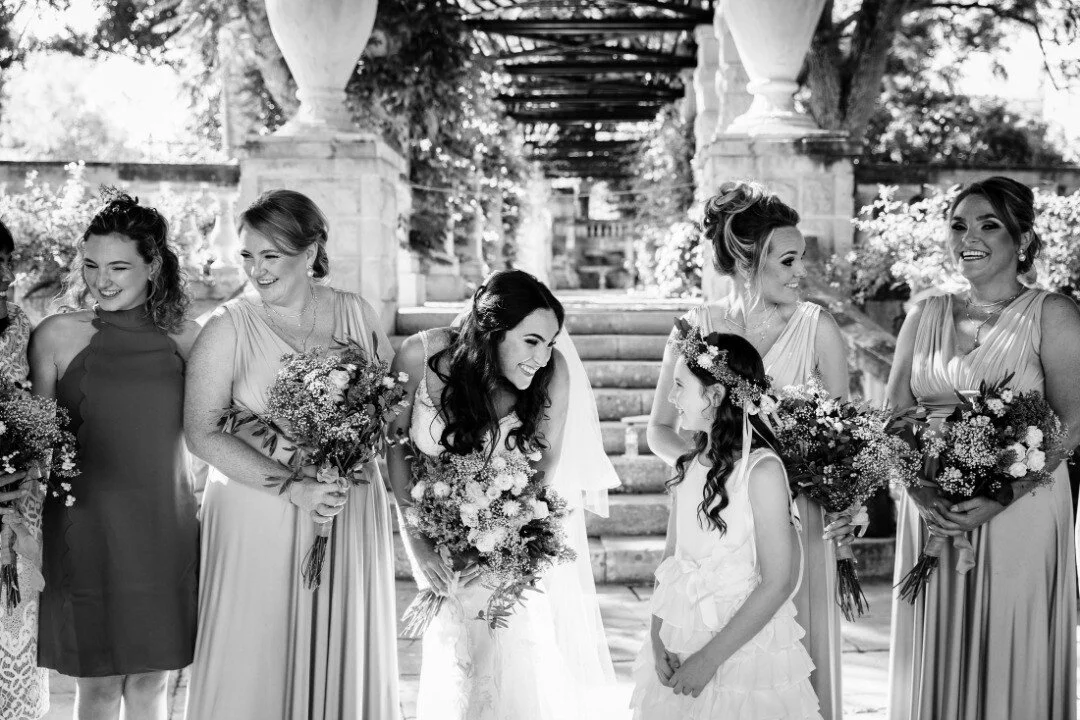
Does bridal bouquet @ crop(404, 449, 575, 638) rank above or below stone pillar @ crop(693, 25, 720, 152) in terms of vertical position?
below

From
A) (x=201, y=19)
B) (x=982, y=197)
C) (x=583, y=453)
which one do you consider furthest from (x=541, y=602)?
(x=201, y=19)

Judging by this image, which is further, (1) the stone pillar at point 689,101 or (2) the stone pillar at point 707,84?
(1) the stone pillar at point 689,101

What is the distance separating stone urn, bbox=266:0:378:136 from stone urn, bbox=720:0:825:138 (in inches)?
95.8

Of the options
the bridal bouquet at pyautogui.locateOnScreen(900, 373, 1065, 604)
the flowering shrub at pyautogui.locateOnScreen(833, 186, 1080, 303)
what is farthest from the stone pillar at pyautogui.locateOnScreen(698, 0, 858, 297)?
the bridal bouquet at pyautogui.locateOnScreen(900, 373, 1065, 604)

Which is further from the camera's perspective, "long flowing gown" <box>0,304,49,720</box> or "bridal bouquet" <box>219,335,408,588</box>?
"long flowing gown" <box>0,304,49,720</box>

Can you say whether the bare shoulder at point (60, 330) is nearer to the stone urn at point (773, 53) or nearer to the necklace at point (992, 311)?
the necklace at point (992, 311)

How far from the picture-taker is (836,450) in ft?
10.3

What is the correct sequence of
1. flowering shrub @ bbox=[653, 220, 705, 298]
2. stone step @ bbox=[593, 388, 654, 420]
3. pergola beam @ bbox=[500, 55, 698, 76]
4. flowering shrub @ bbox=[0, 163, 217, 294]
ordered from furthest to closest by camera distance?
1. pergola beam @ bbox=[500, 55, 698, 76]
2. flowering shrub @ bbox=[653, 220, 705, 298]
3. flowering shrub @ bbox=[0, 163, 217, 294]
4. stone step @ bbox=[593, 388, 654, 420]

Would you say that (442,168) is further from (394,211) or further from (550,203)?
(550,203)

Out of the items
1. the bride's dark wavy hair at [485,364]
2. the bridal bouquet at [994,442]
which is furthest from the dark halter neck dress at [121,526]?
the bridal bouquet at [994,442]

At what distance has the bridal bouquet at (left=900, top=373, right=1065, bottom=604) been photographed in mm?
3238

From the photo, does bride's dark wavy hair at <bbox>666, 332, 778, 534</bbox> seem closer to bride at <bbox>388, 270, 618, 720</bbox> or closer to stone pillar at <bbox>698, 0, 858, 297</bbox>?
bride at <bbox>388, 270, 618, 720</bbox>

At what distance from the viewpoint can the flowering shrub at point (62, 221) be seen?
7.61m

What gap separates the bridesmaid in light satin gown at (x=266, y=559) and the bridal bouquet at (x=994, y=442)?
1835 millimetres
